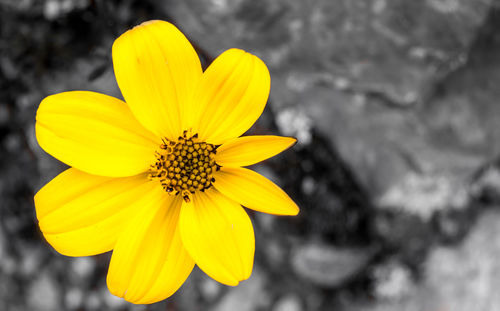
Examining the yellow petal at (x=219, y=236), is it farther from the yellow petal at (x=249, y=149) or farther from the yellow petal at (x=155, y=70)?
the yellow petal at (x=155, y=70)

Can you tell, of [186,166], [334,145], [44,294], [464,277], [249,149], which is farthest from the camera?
[44,294]

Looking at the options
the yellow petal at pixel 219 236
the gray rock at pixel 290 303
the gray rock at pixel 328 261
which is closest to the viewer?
the yellow petal at pixel 219 236

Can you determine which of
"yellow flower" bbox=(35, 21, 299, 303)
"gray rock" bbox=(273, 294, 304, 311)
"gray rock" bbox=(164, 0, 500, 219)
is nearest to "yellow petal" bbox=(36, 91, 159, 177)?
"yellow flower" bbox=(35, 21, 299, 303)

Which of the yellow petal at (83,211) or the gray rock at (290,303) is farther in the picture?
the gray rock at (290,303)

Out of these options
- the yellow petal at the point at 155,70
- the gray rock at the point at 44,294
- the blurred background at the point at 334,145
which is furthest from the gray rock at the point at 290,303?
the yellow petal at the point at 155,70

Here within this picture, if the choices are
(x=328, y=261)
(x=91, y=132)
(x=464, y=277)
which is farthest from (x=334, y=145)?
(x=91, y=132)

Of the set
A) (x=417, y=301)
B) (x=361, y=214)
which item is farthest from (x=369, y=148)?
(x=417, y=301)

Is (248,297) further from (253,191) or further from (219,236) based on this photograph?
(253,191)
